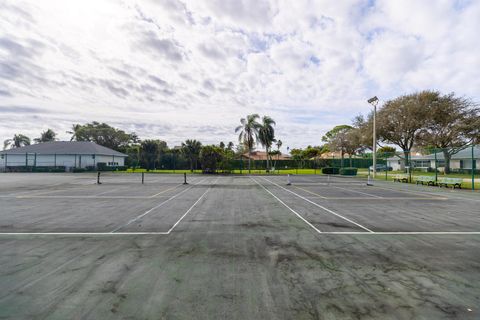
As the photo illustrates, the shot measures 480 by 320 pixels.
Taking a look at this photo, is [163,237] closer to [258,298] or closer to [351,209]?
[258,298]

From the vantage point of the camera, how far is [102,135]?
71.2 metres

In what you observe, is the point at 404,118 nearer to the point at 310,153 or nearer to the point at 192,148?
the point at 192,148

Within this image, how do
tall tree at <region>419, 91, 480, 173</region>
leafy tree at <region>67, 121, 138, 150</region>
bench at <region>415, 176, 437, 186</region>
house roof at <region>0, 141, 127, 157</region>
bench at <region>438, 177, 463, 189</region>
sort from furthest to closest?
leafy tree at <region>67, 121, 138, 150</region>, house roof at <region>0, 141, 127, 157</region>, tall tree at <region>419, 91, 480, 173</region>, bench at <region>415, 176, 437, 186</region>, bench at <region>438, 177, 463, 189</region>

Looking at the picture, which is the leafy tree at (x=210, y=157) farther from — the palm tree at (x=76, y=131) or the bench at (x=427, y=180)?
the palm tree at (x=76, y=131)

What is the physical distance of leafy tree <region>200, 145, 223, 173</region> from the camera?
3797cm

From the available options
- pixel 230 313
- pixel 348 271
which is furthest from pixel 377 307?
pixel 230 313

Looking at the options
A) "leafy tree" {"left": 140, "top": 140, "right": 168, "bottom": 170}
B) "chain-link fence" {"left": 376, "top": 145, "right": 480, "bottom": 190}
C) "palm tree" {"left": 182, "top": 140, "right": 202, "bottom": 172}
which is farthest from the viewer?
"leafy tree" {"left": 140, "top": 140, "right": 168, "bottom": 170}

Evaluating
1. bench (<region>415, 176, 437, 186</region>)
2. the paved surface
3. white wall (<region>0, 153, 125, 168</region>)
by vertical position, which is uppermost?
white wall (<region>0, 153, 125, 168</region>)

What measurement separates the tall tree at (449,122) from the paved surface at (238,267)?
114ft

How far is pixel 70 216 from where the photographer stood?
8352mm

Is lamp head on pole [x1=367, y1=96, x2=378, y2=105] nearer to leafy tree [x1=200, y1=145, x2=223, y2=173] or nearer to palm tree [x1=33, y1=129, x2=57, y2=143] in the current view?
leafy tree [x1=200, y1=145, x2=223, y2=173]

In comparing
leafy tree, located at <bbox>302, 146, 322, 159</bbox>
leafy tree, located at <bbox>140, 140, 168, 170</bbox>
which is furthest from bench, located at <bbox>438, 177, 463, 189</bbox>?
leafy tree, located at <bbox>302, 146, 322, 159</bbox>

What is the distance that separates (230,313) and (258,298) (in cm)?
51

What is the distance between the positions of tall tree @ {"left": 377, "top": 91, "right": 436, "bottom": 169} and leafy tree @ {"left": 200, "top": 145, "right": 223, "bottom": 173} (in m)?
26.6
